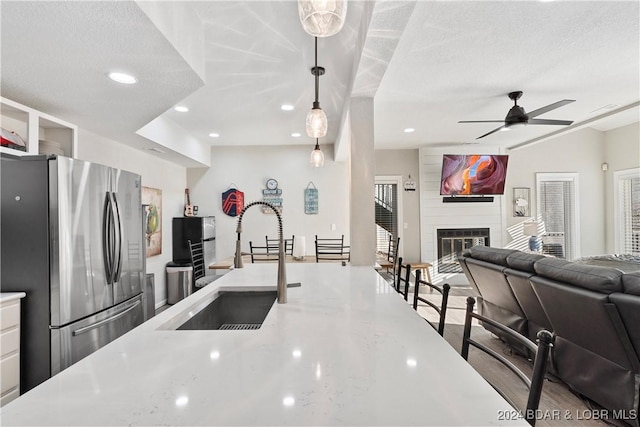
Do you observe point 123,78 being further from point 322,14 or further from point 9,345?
point 9,345

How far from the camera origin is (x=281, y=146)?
5824 mm

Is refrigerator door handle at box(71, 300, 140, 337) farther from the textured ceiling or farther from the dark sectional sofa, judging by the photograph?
the dark sectional sofa

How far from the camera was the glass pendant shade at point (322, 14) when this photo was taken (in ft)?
3.71

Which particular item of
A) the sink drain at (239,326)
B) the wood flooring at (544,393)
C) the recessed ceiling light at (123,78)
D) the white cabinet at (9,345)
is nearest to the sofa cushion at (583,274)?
the wood flooring at (544,393)

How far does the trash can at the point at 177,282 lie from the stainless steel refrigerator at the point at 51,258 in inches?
101

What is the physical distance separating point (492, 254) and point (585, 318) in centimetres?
103

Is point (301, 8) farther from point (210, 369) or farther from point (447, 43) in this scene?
point (447, 43)

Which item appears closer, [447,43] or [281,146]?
[447,43]

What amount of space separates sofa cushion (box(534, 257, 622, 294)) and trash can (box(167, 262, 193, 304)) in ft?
14.9

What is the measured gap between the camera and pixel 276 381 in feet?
2.59

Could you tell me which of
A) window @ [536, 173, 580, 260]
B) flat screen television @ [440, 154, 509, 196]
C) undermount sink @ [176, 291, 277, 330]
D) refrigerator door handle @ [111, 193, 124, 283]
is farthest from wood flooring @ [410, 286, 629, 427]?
window @ [536, 173, 580, 260]

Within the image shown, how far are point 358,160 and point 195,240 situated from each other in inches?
138

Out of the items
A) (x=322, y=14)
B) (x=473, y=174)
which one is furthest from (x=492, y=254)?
(x=473, y=174)

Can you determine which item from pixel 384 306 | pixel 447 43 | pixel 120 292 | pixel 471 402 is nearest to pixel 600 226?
pixel 447 43
